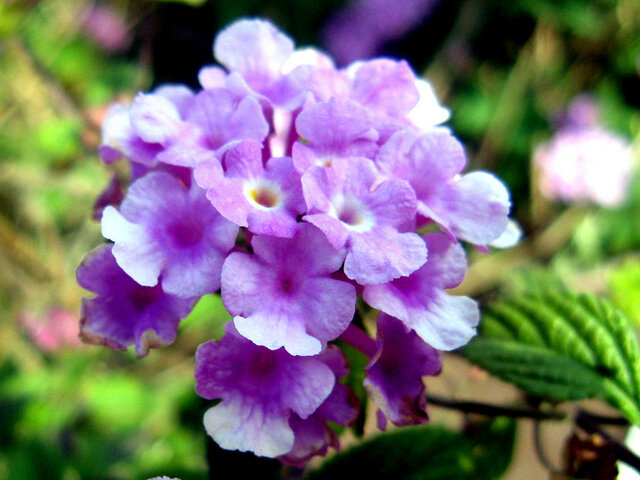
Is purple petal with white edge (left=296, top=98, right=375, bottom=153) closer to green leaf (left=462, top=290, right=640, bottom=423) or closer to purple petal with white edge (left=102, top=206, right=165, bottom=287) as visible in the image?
purple petal with white edge (left=102, top=206, right=165, bottom=287)

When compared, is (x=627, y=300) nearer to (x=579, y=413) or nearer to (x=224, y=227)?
(x=579, y=413)

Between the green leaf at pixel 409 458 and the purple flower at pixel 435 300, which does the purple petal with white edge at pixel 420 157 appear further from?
the green leaf at pixel 409 458

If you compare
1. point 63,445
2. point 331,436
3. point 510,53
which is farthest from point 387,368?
point 510,53

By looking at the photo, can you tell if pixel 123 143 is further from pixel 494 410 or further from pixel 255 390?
pixel 494 410

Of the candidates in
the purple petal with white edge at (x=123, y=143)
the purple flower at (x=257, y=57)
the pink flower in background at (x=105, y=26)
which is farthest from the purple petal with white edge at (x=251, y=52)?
the pink flower in background at (x=105, y=26)

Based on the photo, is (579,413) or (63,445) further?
(63,445)

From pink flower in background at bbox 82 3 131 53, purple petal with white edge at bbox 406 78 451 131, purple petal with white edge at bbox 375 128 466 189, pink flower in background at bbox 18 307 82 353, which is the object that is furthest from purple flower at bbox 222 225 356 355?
pink flower in background at bbox 82 3 131 53

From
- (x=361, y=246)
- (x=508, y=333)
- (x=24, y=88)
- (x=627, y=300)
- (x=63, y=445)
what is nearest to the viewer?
(x=361, y=246)
